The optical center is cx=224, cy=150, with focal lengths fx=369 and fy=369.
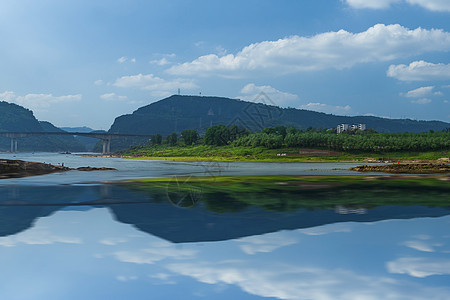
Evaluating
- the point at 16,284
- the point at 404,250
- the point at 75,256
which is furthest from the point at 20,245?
the point at 404,250

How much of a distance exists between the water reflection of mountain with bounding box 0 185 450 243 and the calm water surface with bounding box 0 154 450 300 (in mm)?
88

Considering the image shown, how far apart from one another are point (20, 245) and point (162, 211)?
7.43 metres

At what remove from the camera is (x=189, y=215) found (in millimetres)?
17656

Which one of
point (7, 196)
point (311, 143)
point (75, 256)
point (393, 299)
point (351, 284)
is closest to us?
point (393, 299)

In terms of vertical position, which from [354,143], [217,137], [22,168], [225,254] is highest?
[217,137]

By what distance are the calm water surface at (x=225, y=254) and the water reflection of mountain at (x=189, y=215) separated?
0.09 meters

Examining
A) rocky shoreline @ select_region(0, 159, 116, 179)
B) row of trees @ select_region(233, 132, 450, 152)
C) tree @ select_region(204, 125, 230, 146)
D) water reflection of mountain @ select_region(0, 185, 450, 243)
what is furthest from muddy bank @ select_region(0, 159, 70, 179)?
tree @ select_region(204, 125, 230, 146)

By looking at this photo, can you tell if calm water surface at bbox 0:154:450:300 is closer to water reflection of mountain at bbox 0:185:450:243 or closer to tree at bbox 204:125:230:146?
water reflection of mountain at bbox 0:185:450:243

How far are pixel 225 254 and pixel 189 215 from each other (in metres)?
6.52

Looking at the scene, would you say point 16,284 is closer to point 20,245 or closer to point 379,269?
point 20,245

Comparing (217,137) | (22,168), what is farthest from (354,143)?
(22,168)

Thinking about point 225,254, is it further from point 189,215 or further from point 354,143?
point 354,143

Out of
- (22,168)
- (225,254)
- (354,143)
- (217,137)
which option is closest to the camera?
(225,254)

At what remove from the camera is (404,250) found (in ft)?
38.9
